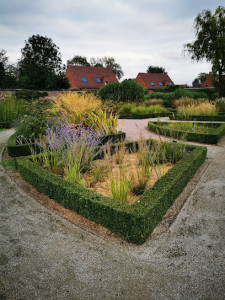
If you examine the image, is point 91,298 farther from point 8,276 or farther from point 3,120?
point 3,120

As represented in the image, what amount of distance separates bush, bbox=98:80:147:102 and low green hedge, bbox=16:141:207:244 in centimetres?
1276

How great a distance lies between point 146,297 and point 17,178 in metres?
3.50

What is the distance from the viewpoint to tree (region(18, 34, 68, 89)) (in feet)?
107

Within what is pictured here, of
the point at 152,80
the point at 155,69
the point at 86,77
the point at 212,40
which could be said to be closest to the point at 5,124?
the point at 212,40

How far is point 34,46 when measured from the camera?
36.7 meters

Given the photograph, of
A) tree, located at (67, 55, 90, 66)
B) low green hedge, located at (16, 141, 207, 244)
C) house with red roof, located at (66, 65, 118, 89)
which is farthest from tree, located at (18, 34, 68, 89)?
low green hedge, located at (16, 141, 207, 244)

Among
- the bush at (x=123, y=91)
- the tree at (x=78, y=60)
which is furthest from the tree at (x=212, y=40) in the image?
the tree at (x=78, y=60)

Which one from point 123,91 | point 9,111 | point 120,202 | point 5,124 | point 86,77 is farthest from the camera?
point 86,77

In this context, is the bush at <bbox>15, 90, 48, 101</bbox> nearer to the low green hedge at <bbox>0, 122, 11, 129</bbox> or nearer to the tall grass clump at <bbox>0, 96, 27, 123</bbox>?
the tall grass clump at <bbox>0, 96, 27, 123</bbox>

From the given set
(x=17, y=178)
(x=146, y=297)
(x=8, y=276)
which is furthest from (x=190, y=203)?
(x=17, y=178)

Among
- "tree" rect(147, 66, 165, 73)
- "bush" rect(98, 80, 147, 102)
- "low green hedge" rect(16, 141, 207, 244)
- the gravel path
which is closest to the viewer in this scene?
the gravel path

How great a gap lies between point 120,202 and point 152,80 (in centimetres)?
4374

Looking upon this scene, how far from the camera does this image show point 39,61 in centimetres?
3669

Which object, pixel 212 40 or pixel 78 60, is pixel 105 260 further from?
pixel 78 60
